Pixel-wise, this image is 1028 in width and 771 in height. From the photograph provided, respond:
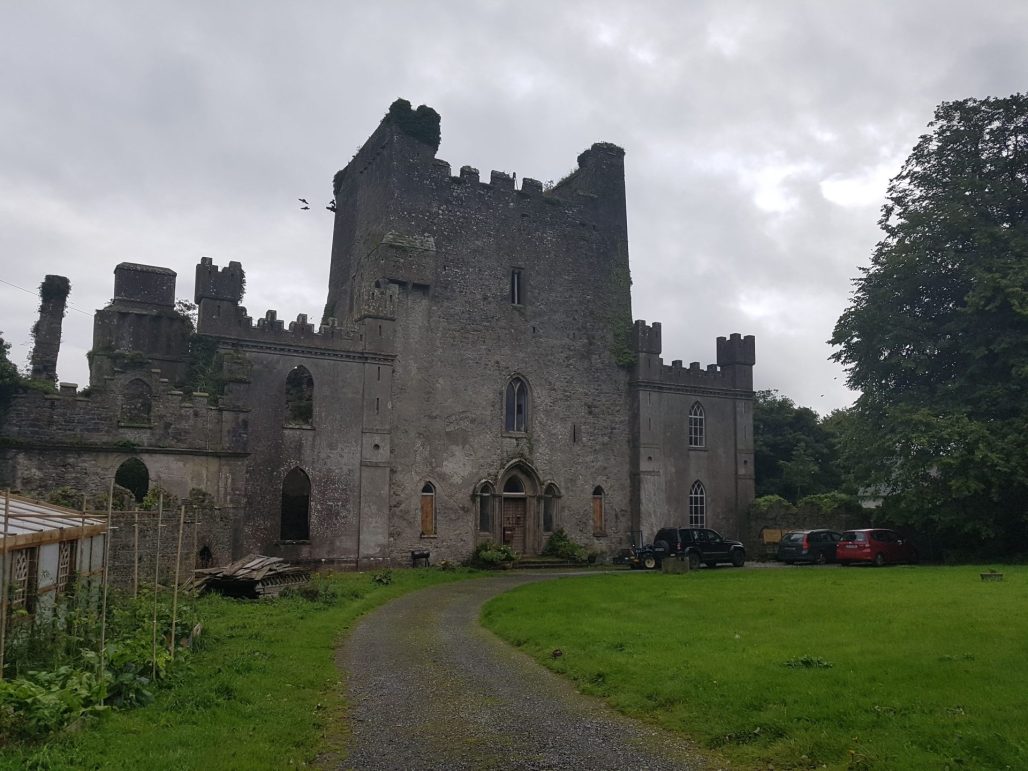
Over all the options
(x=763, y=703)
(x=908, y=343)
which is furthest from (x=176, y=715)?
(x=908, y=343)

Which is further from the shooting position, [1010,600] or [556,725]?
[1010,600]

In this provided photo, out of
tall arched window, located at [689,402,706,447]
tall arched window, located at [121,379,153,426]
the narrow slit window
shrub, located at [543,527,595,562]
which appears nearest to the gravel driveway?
tall arched window, located at [121,379,153,426]

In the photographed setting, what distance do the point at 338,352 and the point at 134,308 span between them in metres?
7.28

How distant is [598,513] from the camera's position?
34531mm

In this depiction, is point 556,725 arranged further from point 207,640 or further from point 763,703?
point 207,640

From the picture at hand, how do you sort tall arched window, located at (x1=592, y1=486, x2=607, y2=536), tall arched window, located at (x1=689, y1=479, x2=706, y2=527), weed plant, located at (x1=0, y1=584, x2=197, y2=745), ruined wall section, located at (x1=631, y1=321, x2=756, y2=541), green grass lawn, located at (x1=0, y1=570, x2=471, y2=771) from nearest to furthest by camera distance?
green grass lawn, located at (x1=0, y1=570, x2=471, y2=771)
weed plant, located at (x1=0, y1=584, x2=197, y2=745)
tall arched window, located at (x1=592, y1=486, x2=607, y2=536)
ruined wall section, located at (x1=631, y1=321, x2=756, y2=541)
tall arched window, located at (x1=689, y1=479, x2=706, y2=527)

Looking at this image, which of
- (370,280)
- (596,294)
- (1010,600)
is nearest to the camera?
(1010,600)

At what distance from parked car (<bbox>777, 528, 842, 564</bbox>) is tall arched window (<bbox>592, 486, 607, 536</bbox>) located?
7.14m

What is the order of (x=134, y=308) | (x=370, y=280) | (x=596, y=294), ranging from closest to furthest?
(x=134, y=308) < (x=370, y=280) < (x=596, y=294)

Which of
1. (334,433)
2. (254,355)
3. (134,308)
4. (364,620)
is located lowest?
(364,620)

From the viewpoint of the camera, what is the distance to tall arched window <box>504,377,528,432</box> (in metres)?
32.9

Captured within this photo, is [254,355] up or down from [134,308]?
down

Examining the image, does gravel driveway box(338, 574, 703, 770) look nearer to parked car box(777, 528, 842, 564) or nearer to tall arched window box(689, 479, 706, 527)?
parked car box(777, 528, 842, 564)

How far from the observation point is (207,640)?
1303 centimetres
